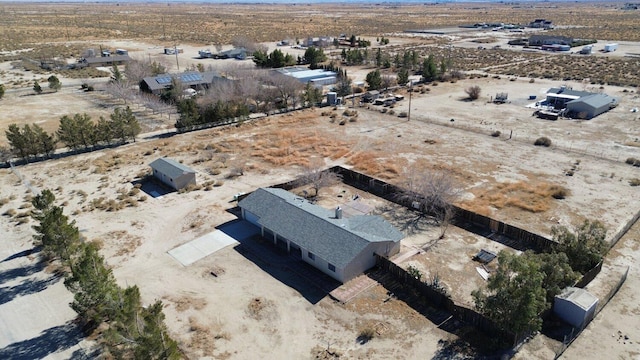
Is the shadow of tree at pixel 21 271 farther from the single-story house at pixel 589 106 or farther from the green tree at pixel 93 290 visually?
the single-story house at pixel 589 106

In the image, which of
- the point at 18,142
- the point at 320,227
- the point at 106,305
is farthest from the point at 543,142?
the point at 18,142

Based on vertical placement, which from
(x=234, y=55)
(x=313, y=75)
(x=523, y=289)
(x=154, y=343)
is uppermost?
(x=234, y=55)

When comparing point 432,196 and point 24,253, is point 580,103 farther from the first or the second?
point 24,253

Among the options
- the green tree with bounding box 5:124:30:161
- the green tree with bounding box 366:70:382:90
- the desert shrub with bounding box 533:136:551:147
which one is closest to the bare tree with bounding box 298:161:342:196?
the desert shrub with bounding box 533:136:551:147

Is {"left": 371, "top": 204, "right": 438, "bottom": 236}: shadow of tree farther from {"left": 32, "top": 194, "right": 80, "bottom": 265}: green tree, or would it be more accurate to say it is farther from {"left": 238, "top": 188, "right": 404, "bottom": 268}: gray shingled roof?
{"left": 32, "top": 194, "right": 80, "bottom": 265}: green tree

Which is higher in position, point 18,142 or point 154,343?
point 18,142

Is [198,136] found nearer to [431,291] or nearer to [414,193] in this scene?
[414,193]
